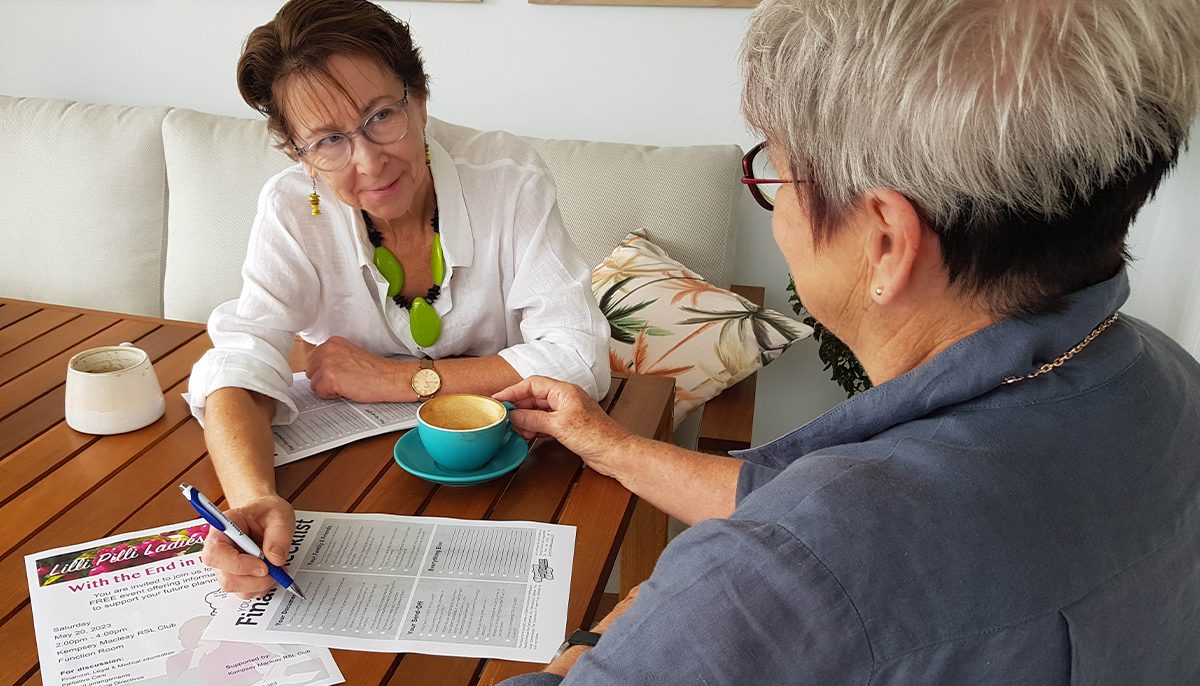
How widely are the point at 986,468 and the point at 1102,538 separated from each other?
0.34 ft

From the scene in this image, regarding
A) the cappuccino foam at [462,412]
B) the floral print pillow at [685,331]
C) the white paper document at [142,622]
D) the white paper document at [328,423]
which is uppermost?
the cappuccino foam at [462,412]

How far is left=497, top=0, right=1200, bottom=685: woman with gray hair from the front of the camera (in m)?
0.66

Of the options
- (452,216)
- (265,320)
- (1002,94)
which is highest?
(1002,94)

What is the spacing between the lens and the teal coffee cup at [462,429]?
1.26 m

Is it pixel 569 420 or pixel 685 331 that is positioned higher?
pixel 569 420

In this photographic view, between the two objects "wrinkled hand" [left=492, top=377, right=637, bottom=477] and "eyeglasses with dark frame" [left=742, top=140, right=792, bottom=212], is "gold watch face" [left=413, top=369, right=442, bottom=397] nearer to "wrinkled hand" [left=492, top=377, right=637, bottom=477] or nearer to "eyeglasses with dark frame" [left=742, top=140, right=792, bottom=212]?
"wrinkled hand" [left=492, top=377, right=637, bottom=477]

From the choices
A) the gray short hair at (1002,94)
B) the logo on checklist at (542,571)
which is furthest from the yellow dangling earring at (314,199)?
the gray short hair at (1002,94)

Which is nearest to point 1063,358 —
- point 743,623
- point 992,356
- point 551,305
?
point 992,356

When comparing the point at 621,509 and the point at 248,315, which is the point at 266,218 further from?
the point at 621,509

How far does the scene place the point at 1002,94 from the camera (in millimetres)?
684

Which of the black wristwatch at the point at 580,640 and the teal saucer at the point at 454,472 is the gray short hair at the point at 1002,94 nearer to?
the black wristwatch at the point at 580,640

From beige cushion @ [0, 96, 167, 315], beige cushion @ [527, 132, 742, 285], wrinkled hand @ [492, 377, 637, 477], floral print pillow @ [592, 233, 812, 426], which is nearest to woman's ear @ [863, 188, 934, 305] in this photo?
wrinkled hand @ [492, 377, 637, 477]

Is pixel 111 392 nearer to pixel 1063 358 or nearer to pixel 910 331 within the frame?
pixel 910 331

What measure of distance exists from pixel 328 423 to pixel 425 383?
0.52ft
